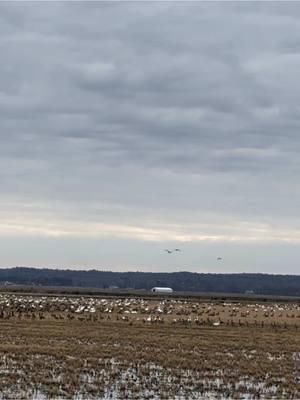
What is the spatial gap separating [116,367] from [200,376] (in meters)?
2.52

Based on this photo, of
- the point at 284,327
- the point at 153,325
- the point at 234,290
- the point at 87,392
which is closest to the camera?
the point at 87,392

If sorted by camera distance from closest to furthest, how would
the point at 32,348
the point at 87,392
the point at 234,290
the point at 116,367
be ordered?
1. the point at 87,392
2. the point at 116,367
3. the point at 32,348
4. the point at 234,290

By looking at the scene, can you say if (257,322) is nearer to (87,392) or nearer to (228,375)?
(228,375)

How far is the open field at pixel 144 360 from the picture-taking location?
55.8ft

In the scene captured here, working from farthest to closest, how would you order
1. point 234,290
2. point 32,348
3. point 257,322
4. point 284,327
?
point 234,290
point 257,322
point 284,327
point 32,348

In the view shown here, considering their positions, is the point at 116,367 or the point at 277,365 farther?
the point at 277,365

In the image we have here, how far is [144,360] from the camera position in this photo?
2219 cm

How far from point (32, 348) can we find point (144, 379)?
6662 mm

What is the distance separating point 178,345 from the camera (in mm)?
27125

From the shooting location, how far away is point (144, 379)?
18.5 m

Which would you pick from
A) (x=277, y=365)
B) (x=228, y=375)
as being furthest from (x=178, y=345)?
(x=228, y=375)

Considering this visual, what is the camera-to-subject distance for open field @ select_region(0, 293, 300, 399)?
17016 mm

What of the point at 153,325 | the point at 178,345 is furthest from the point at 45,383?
the point at 153,325

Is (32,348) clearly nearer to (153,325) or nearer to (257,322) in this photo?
(153,325)
